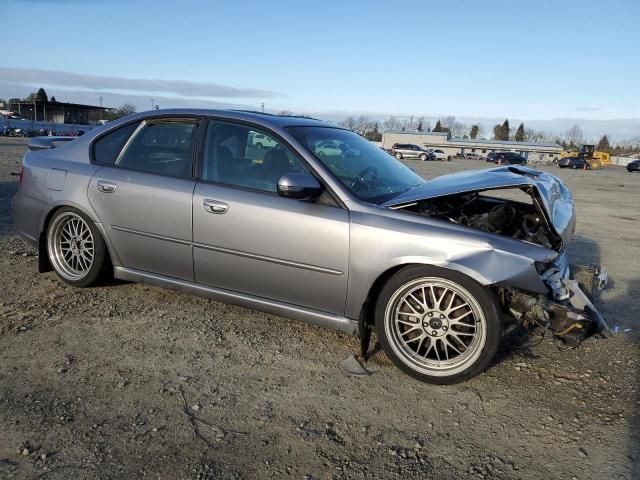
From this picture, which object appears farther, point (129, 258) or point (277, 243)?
point (129, 258)

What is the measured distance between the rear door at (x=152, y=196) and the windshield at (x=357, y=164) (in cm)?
92

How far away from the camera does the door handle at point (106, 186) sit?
4070 mm

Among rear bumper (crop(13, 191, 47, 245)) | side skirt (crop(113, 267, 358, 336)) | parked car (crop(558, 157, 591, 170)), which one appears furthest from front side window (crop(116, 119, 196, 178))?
parked car (crop(558, 157, 591, 170))

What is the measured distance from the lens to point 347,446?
2535mm

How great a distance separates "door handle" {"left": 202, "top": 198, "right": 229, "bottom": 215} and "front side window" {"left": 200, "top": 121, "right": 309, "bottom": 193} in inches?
6.9

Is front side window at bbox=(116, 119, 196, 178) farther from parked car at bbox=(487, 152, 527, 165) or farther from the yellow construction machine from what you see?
the yellow construction machine

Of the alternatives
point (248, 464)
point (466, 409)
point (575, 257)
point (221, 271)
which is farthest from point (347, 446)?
point (575, 257)

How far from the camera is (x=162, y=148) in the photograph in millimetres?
4066

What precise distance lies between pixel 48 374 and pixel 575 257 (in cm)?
599

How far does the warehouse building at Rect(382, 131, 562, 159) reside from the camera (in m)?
87.0

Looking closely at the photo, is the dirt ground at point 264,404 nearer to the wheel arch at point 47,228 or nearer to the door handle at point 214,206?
the wheel arch at point 47,228

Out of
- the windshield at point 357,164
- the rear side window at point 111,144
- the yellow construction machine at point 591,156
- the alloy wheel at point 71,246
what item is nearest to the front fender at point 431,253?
the windshield at point 357,164

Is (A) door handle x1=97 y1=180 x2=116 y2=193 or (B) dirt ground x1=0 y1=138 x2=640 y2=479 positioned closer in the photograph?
(B) dirt ground x1=0 y1=138 x2=640 y2=479

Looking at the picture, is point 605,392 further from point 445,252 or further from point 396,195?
point 396,195
